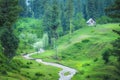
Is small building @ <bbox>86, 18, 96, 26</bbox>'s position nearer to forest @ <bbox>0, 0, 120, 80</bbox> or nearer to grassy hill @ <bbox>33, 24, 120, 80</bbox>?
forest @ <bbox>0, 0, 120, 80</bbox>

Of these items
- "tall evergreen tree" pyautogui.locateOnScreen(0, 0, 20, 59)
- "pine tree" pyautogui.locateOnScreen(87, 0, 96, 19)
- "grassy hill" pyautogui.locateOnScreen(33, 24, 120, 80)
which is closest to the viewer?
"tall evergreen tree" pyautogui.locateOnScreen(0, 0, 20, 59)

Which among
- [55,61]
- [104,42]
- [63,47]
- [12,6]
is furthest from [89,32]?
[12,6]

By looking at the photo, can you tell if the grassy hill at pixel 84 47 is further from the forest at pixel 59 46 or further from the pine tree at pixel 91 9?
the pine tree at pixel 91 9

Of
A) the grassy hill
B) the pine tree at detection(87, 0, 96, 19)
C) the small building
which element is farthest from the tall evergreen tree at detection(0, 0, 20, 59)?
the pine tree at detection(87, 0, 96, 19)

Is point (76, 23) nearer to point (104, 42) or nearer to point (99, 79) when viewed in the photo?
point (104, 42)

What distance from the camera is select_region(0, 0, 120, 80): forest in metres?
71.9

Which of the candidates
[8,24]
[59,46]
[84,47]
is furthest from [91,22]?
[8,24]

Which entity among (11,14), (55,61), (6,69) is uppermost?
(11,14)

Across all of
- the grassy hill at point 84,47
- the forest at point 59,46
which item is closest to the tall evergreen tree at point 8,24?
the forest at point 59,46

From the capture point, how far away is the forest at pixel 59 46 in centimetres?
7188

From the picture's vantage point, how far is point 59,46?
143750 millimetres

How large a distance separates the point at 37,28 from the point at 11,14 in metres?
112

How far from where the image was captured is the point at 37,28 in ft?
622

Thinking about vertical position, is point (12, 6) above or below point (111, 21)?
above
